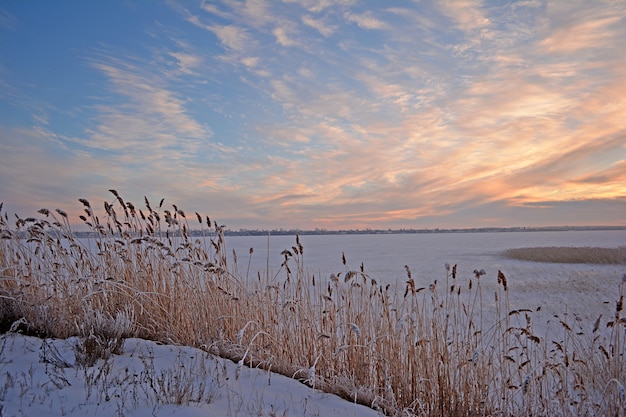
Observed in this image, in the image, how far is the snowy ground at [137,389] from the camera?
290 centimetres

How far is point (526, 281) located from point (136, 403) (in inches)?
682

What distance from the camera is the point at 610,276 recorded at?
18047 mm

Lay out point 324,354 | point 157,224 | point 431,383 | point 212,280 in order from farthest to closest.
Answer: point 157,224 → point 212,280 → point 324,354 → point 431,383

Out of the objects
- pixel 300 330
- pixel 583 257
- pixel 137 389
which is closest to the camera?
pixel 137 389

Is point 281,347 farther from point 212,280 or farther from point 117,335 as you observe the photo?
point 117,335

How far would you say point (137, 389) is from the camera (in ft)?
10.7

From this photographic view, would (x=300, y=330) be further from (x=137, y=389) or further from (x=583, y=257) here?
(x=583, y=257)

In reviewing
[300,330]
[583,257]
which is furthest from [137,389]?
[583,257]

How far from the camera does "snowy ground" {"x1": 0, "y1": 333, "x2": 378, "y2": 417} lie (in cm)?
290

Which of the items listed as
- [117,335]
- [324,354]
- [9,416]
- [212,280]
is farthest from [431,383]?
[9,416]

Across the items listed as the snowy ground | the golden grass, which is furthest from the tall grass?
the golden grass

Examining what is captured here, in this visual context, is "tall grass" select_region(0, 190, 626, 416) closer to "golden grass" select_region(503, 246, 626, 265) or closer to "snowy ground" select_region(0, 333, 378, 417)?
"snowy ground" select_region(0, 333, 378, 417)

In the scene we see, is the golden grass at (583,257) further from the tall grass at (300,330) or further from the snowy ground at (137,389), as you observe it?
the snowy ground at (137,389)

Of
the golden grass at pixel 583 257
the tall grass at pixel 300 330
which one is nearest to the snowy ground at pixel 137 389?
the tall grass at pixel 300 330
